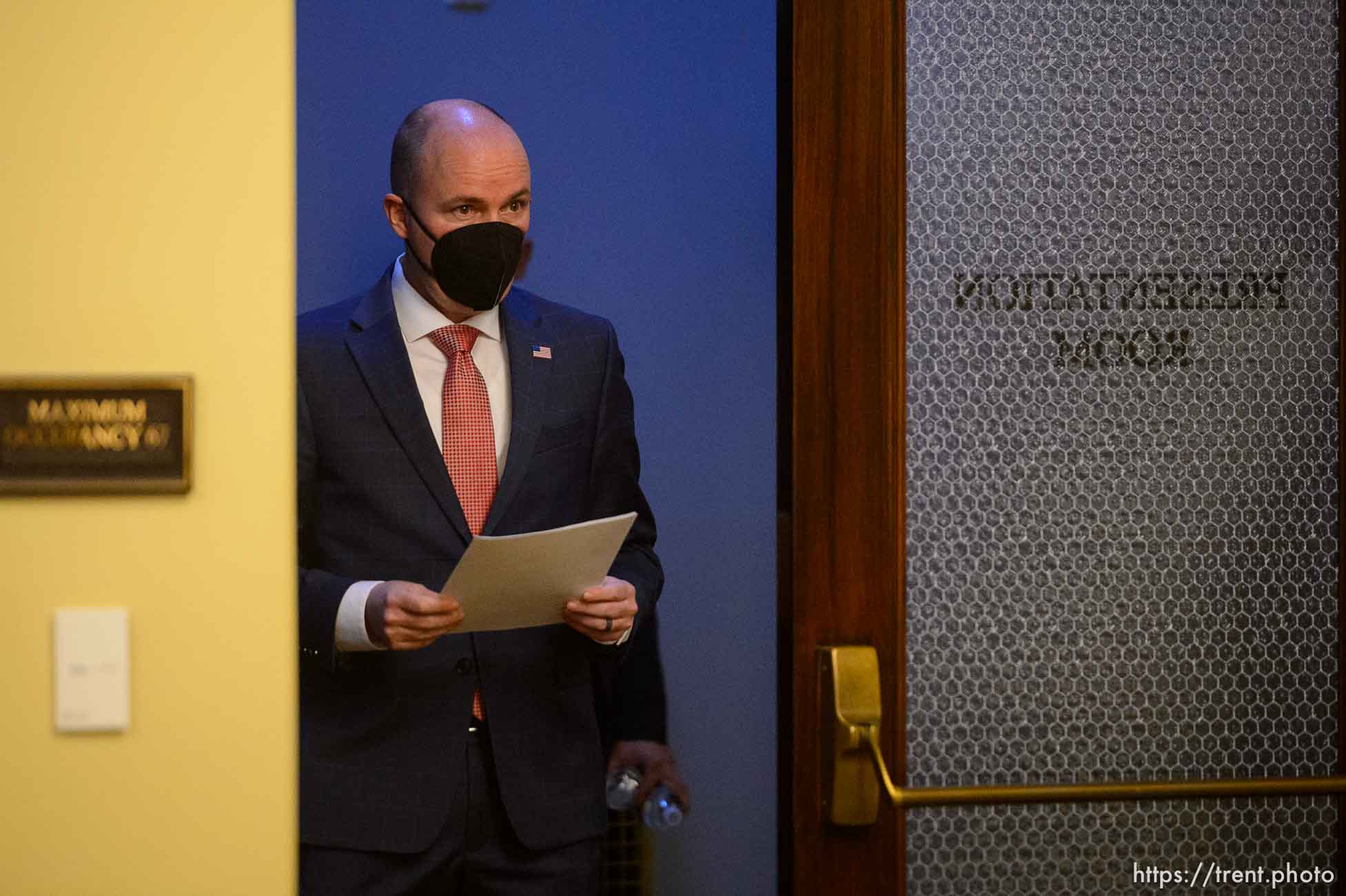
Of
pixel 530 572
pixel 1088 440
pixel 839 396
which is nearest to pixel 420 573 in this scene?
pixel 530 572

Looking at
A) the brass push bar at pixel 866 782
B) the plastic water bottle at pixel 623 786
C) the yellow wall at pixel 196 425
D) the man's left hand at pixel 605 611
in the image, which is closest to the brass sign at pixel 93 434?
the yellow wall at pixel 196 425

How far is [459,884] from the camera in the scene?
1218mm

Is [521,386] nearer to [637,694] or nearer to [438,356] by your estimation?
[438,356]

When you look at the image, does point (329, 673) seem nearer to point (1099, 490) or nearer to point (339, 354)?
point (339, 354)

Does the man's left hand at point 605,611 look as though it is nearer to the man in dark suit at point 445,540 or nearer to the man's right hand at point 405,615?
the man in dark suit at point 445,540

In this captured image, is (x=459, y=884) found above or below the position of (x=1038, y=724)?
below

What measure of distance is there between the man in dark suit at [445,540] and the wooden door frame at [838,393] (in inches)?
9.2

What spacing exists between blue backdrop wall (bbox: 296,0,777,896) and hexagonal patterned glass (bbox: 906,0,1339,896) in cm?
22

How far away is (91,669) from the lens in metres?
1.04

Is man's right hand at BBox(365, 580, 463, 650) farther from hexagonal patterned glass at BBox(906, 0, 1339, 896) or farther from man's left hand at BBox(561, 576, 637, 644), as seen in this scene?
hexagonal patterned glass at BBox(906, 0, 1339, 896)

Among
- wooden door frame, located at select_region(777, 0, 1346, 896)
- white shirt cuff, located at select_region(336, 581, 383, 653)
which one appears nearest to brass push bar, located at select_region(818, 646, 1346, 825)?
wooden door frame, located at select_region(777, 0, 1346, 896)

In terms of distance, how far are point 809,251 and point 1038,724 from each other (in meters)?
0.64

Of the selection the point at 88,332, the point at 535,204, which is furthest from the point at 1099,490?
the point at 88,332

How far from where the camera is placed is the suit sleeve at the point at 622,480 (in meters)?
1.27
